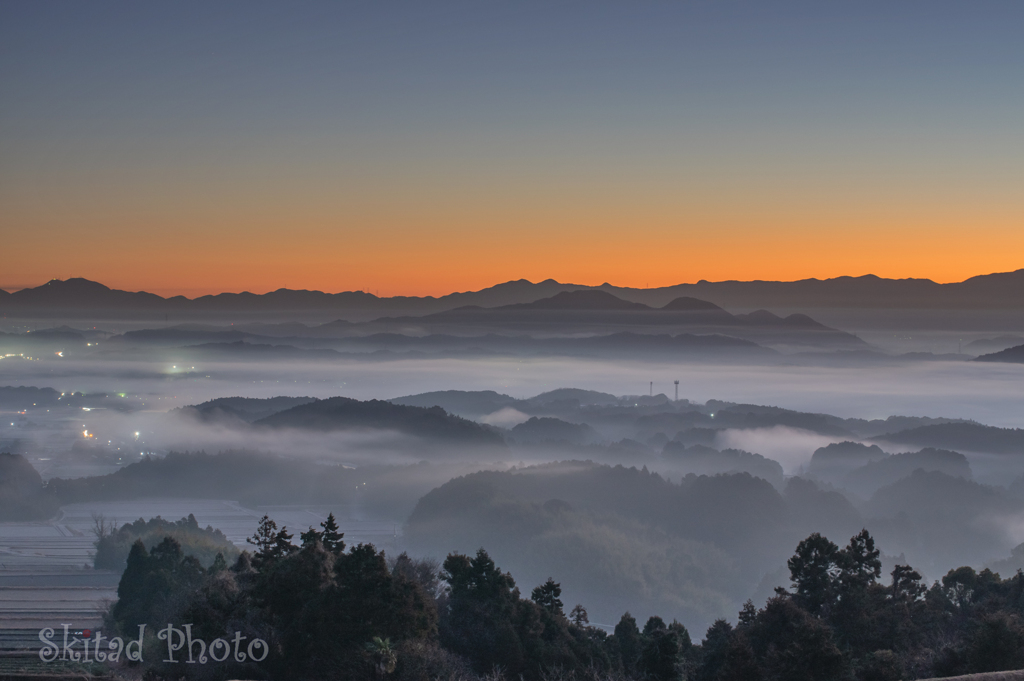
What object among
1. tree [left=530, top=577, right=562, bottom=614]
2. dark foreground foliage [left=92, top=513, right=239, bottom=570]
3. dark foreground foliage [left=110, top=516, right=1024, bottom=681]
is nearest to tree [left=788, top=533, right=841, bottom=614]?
dark foreground foliage [left=110, top=516, right=1024, bottom=681]

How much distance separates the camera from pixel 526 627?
4581 cm

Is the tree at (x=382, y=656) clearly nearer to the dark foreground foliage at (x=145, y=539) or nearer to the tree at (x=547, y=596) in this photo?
the tree at (x=547, y=596)

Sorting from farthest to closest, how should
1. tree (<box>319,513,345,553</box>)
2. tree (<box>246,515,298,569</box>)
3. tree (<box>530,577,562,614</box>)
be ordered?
1. tree (<box>530,577,562,614</box>)
2. tree (<box>319,513,345,553</box>)
3. tree (<box>246,515,298,569</box>)

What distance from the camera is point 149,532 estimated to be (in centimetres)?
14488

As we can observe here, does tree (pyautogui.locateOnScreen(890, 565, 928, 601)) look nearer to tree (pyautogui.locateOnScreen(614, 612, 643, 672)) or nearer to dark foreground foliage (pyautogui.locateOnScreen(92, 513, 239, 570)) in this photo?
tree (pyautogui.locateOnScreen(614, 612, 643, 672))

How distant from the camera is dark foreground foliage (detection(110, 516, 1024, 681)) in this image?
33906mm

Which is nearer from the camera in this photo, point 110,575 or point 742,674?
point 742,674

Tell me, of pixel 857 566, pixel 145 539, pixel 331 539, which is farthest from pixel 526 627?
pixel 145 539

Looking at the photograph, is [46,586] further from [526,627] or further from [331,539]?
[526,627]

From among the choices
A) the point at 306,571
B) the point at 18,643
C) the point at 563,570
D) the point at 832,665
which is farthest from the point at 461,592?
the point at 563,570

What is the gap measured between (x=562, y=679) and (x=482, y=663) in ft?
22.0

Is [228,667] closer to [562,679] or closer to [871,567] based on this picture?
[562,679]

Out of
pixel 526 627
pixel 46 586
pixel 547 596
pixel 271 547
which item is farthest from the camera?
pixel 46 586

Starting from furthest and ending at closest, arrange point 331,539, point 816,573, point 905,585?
point 331,539 → point 905,585 → point 816,573
